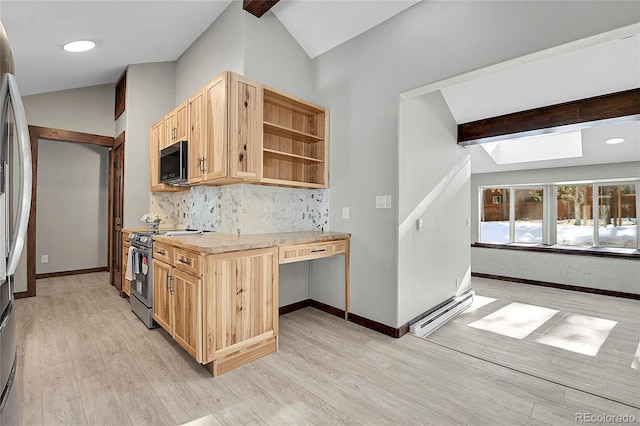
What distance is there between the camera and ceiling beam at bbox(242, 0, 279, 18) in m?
2.74

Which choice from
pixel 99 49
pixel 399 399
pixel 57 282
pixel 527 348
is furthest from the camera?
pixel 57 282

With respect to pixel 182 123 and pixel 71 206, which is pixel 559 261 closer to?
pixel 182 123

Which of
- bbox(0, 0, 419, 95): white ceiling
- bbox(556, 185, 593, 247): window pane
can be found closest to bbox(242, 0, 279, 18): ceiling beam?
bbox(0, 0, 419, 95): white ceiling

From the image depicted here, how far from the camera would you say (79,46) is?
9.50 ft

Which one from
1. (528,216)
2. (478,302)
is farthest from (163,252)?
(528,216)

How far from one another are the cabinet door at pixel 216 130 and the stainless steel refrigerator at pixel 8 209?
1.46 metres

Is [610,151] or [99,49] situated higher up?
[99,49]

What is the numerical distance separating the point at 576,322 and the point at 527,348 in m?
1.13

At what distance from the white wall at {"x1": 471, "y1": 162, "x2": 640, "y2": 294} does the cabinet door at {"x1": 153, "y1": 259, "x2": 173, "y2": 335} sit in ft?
16.6

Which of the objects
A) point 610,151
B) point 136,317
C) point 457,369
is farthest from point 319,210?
point 610,151

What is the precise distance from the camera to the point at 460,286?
12.7 ft

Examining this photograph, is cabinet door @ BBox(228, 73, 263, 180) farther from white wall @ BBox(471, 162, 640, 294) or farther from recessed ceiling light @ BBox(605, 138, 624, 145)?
white wall @ BBox(471, 162, 640, 294)

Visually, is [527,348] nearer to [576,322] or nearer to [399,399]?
[576,322]

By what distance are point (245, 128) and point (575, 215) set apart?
5608 millimetres
